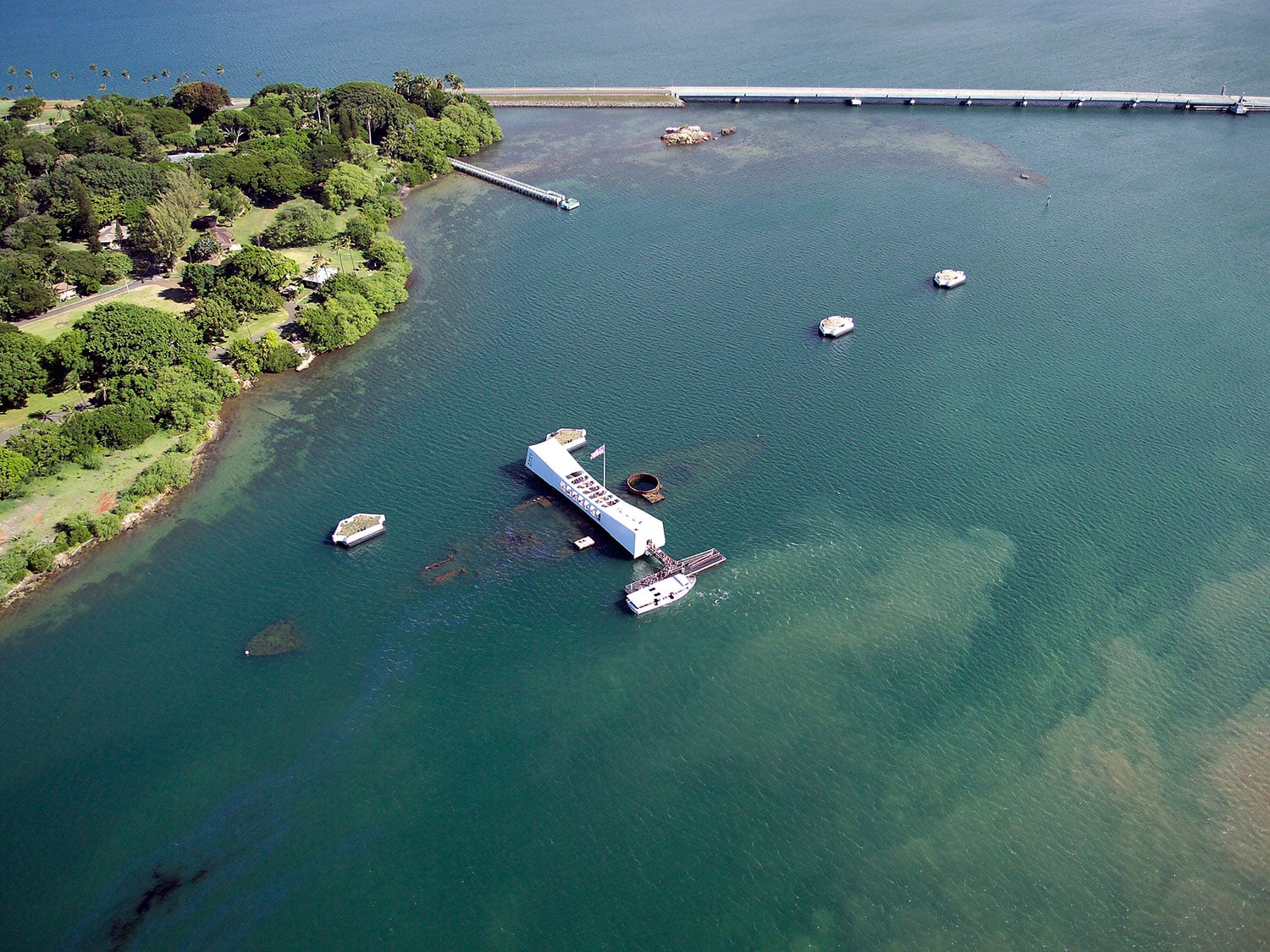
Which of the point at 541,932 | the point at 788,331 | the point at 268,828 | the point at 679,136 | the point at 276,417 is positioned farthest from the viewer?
the point at 679,136

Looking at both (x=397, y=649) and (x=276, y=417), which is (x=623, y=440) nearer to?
(x=397, y=649)

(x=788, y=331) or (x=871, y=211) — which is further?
(x=871, y=211)

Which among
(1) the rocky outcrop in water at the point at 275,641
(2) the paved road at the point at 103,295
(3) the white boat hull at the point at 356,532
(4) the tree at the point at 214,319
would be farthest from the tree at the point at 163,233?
(1) the rocky outcrop in water at the point at 275,641

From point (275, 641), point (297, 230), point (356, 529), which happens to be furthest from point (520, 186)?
point (275, 641)

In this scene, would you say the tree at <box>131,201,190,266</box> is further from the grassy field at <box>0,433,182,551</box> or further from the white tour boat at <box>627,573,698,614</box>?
the white tour boat at <box>627,573,698,614</box>

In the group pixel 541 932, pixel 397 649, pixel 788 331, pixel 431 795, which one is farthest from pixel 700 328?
pixel 541 932

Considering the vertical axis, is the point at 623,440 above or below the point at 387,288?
below

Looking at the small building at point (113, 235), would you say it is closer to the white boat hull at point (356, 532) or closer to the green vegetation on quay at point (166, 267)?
the green vegetation on quay at point (166, 267)

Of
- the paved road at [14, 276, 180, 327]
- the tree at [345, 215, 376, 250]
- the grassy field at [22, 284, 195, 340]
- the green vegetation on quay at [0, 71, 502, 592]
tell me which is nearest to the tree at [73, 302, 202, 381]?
the green vegetation on quay at [0, 71, 502, 592]
